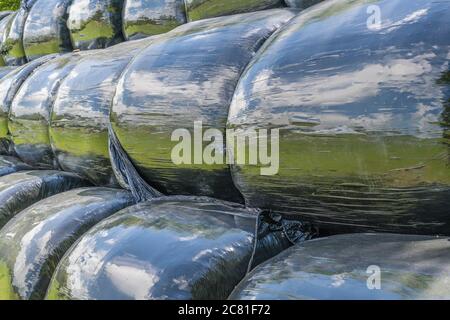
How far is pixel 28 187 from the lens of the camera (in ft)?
4.66

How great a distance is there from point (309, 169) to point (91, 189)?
0.72m

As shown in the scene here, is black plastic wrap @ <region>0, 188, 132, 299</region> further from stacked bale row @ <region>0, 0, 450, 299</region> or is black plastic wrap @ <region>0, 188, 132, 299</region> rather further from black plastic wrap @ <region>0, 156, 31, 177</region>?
black plastic wrap @ <region>0, 156, 31, 177</region>

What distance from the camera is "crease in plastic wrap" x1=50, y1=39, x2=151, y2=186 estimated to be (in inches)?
53.2

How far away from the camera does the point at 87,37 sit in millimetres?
1986

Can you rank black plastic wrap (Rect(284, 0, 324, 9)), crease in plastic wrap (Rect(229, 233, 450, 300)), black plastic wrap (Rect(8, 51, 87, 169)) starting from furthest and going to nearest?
black plastic wrap (Rect(8, 51, 87, 169)) < black plastic wrap (Rect(284, 0, 324, 9)) < crease in plastic wrap (Rect(229, 233, 450, 300))

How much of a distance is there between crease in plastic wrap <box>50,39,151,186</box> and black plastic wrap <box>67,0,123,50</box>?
0.42 metres

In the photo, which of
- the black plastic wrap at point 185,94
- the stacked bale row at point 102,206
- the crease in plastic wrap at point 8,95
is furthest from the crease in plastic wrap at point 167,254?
the crease in plastic wrap at point 8,95

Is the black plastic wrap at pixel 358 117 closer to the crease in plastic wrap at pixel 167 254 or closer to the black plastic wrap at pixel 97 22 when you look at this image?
the crease in plastic wrap at pixel 167 254

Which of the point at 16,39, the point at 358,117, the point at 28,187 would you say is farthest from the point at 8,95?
the point at 358,117

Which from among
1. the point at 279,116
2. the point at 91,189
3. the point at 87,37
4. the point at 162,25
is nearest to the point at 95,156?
the point at 91,189

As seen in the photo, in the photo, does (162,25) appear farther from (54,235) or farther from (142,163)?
(54,235)

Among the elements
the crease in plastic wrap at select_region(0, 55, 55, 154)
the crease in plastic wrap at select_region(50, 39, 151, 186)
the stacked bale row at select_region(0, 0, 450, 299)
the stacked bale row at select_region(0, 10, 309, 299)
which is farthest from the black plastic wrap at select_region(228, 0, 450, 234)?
the crease in plastic wrap at select_region(0, 55, 55, 154)

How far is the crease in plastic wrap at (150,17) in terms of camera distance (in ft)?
5.34
